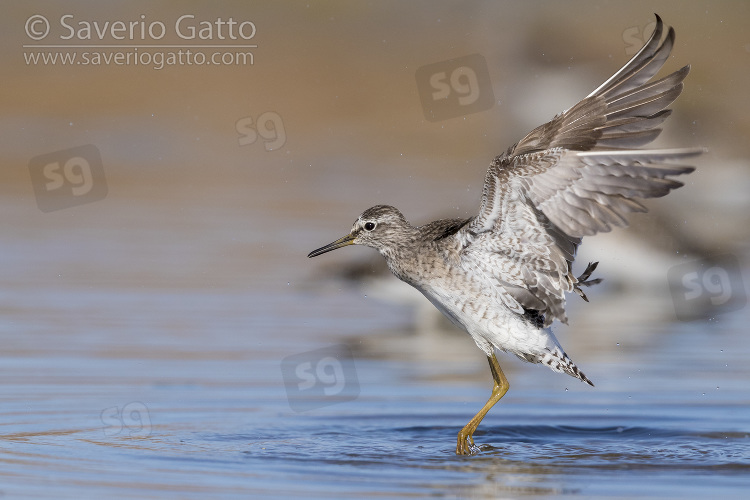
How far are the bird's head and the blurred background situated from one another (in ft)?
3.35

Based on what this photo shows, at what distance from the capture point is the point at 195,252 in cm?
1334

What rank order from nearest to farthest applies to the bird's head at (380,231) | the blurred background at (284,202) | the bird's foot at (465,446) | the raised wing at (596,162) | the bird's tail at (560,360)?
the raised wing at (596,162), the bird's foot at (465,446), the bird's tail at (560,360), the bird's head at (380,231), the blurred background at (284,202)

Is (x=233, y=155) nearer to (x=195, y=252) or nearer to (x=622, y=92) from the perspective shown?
(x=195, y=252)

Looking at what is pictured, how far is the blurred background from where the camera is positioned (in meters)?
9.08

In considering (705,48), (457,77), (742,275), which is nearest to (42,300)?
(742,275)

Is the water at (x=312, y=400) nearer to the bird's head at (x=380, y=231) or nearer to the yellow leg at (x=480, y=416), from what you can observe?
the yellow leg at (x=480, y=416)

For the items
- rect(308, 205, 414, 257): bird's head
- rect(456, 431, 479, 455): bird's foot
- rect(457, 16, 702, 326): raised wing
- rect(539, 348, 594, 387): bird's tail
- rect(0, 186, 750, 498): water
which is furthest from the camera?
rect(308, 205, 414, 257): bird's head

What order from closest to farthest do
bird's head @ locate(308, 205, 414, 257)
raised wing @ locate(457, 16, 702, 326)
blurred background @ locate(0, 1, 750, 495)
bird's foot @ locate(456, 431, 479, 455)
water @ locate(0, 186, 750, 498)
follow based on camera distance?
1. water @ locate(0, 186, 750, 498)
2. raised wing @ locate(457, 16, 702, 326)
3. bird's foot @ locate(456, 431, 479, 455)
4. bird's head @ locate(308, 205, 414, 257)
5. blurred background @ locate(0, 1, 750, 495)

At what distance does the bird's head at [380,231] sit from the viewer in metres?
8.25

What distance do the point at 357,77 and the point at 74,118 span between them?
4802 millimetres

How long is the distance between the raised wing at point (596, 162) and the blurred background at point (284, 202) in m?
1.92

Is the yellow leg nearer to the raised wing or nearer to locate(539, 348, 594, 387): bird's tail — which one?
locate(539, 348, 594, 387): bird's tail

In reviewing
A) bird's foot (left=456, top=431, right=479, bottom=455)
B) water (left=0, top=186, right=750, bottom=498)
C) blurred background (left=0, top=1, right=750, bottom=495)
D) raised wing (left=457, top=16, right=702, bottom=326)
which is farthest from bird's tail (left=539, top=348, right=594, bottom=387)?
blurred background (left=0, top=1, right=750, bottom=495)

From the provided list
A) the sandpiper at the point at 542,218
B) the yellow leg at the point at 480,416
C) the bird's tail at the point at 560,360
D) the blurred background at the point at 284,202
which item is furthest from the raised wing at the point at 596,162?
the blurred background at the point at 284,202
